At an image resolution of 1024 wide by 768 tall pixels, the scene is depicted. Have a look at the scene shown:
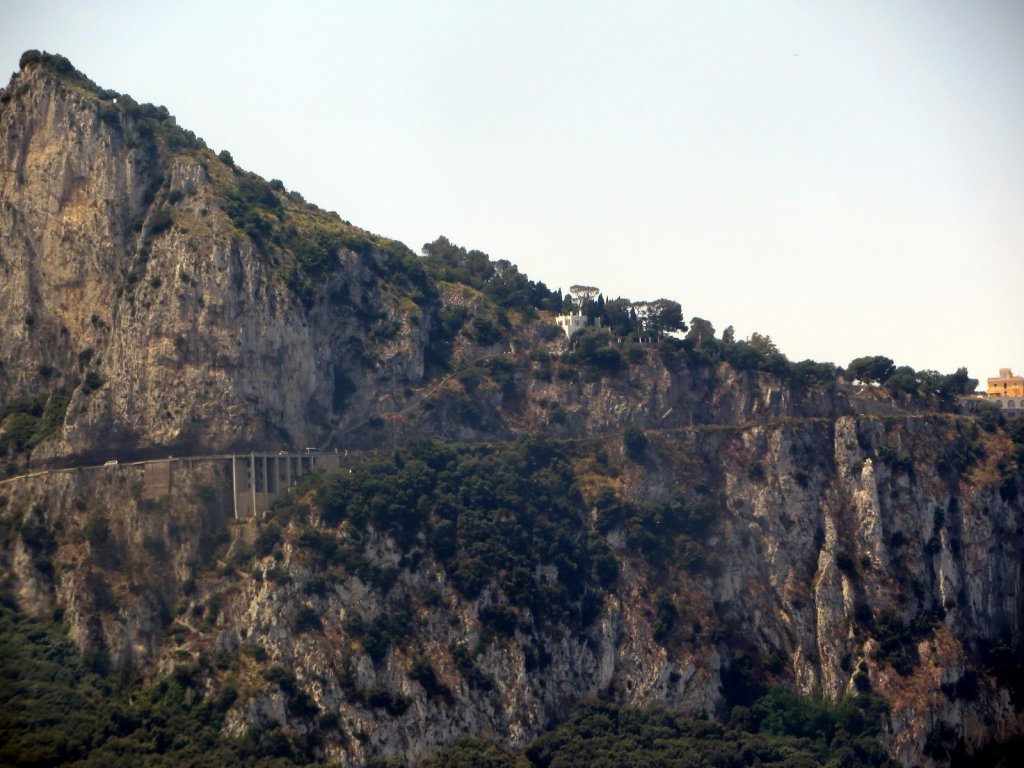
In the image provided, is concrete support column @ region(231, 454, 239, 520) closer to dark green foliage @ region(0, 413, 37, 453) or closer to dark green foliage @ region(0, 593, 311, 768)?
dark green foliage @ region(0, 413, 37, 453)

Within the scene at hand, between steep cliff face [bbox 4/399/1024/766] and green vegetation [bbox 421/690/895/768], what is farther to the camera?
green vegetation [bbox 421/690/895/768]

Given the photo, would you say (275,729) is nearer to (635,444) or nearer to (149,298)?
(149,298)

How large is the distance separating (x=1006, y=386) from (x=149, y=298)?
291 ft

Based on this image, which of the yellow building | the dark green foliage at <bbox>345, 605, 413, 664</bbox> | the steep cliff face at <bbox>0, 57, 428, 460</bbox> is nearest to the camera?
the dark green foliage at <bbox>345, 605, 413, 664</bbox>

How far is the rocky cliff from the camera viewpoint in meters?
119

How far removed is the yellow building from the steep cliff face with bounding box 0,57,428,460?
219 feet

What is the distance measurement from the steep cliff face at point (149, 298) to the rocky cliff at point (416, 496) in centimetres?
23

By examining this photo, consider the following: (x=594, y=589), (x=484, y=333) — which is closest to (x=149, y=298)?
(x=484, y=333)

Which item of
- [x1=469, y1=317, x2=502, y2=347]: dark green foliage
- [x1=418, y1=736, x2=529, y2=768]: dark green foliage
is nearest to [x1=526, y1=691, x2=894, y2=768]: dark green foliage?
[x1=418, y1=736, x2=529, y2=768]: dark green foliage

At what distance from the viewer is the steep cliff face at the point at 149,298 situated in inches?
4951

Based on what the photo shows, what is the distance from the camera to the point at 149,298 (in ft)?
419

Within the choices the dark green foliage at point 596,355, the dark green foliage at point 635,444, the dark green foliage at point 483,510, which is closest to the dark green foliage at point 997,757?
the dark green foliage at point 483,510

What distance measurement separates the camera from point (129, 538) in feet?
394

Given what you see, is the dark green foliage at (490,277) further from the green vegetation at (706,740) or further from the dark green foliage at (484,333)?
the green vegetation at (706,740)
